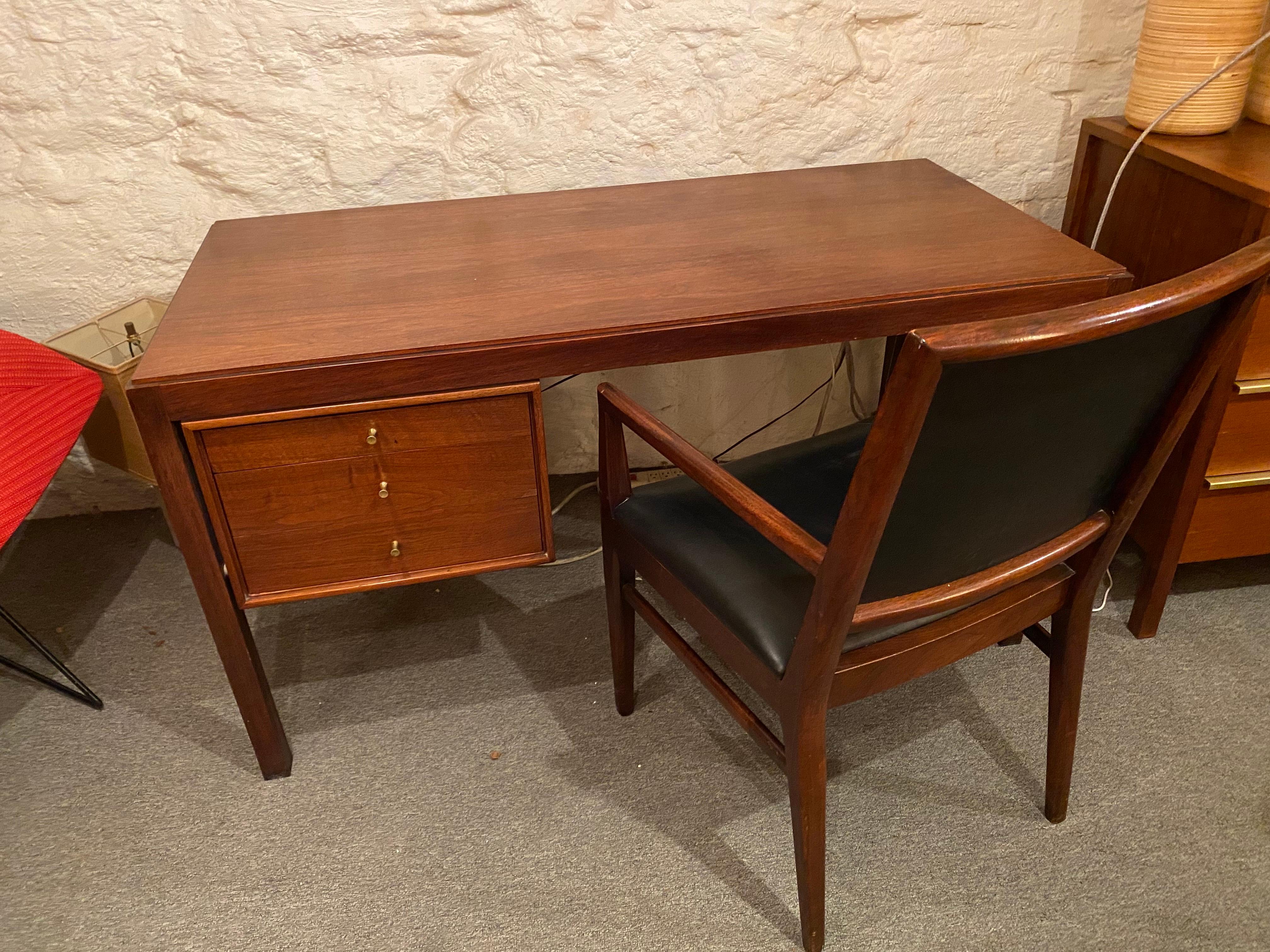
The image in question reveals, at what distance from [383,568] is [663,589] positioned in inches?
15.1

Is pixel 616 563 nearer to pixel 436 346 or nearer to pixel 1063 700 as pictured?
pixel 436 346

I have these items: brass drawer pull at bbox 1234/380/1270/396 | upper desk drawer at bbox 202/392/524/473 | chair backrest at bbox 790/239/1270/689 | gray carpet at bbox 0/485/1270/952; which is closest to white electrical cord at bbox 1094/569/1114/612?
gray carpet at bbox 0/485/1270/952

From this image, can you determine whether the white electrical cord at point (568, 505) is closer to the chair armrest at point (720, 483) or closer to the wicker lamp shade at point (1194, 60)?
the chair armrest at point (720, 483)

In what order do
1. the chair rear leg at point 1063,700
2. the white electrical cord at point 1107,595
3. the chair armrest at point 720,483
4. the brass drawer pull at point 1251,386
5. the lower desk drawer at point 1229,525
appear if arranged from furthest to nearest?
the white electrical cord at point 1107,595 < the lower desk drawer at point 1229,525 < the brass drawer pull at point 1251,386 < the chair rear leg at point 1063,700 < the chair armrest at point 720,483

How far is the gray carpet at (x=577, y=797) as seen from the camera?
4.11 ft

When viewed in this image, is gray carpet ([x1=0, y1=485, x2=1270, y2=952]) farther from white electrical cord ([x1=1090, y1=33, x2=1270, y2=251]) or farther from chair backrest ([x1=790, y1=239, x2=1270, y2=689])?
white electrical cord ([x1=1090, y1=33, x2=1270, y2=251])

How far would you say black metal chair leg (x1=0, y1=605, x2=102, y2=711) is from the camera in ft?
5.09

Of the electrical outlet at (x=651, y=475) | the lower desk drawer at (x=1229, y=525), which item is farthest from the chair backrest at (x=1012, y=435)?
the electrical outlet at (x=651, y=475)

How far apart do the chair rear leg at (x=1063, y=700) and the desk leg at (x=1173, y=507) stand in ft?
1.38

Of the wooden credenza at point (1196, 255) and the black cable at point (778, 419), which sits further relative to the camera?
the black cable at point (778, 419)

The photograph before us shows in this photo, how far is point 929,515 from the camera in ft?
2.91

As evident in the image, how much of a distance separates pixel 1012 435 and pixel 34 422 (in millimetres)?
1314

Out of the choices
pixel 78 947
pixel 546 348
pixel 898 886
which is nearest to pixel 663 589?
pixel 546 348

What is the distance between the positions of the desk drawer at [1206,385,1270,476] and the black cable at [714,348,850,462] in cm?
→ 75
